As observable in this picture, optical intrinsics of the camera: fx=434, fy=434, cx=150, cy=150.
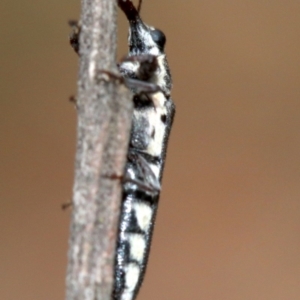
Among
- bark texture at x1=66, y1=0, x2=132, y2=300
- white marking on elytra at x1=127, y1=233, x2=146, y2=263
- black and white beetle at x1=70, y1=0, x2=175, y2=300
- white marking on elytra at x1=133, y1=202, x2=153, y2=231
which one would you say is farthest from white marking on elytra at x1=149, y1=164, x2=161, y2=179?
bark texture at x1=66, y1=0, x2=132, y2=300

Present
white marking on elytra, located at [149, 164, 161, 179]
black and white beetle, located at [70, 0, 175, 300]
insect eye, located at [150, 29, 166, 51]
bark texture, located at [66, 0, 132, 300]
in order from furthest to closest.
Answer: insect eye, located at [150, 29, 166, 51], white marking on elytra, located at [149, 164, 161, 179], black and white beetle, located at [70, 0, 175, 300], bark texture, located at [66, 0, 132, 300]

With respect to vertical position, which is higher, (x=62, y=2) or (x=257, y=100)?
(x=62, y=2)

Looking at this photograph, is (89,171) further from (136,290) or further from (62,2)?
(62,2)

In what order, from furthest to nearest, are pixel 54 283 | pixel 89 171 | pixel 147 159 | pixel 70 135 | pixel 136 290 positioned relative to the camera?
pixel 70 135
pixel 54 283
pixel 147 159
pixel 136 290
pixel 89 171

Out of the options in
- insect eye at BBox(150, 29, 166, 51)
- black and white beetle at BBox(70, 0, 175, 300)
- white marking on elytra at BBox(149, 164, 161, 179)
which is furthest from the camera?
insect eye at BBox(150, 29, 166, 51)

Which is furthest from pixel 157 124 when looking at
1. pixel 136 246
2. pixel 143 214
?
pixel 136 246

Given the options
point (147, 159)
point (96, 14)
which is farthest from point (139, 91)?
point (96, 14)

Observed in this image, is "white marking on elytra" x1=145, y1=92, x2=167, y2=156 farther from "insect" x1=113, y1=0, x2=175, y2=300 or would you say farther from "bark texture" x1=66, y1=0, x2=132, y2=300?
"bark texture" x1=66, y1=0, x2=132, y2=300

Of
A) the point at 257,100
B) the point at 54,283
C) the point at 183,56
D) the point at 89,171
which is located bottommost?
the point at 54,283
